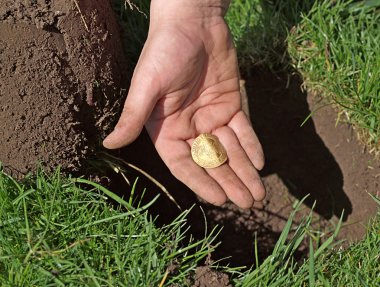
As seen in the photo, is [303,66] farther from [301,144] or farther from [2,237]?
[2,237]

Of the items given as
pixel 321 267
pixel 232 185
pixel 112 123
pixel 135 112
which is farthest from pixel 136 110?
pixel 321 267

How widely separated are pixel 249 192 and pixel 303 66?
40.7 inches

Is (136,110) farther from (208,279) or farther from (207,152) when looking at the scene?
(208,279)

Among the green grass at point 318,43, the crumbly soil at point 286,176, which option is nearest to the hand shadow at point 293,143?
the crumbly soil at point 286,176

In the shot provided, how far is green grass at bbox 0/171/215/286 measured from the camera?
64.9 inches

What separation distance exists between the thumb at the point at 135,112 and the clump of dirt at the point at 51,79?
169 mm

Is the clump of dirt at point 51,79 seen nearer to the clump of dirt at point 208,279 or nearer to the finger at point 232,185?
the finger at point 232,185

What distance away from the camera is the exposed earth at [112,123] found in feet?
6.33

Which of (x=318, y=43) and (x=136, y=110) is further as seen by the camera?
(x=318, y=43)

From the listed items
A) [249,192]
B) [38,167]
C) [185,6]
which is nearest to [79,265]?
[38,167]

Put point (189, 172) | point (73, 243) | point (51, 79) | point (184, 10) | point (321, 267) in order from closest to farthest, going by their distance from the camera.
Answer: point (73, 243) → point (321, 267) → point (51, 79) → point (189, 172) → point (184, 10)

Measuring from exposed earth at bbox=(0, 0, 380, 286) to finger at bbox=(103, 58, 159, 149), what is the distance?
0.17 metres

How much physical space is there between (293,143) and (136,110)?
1.29m

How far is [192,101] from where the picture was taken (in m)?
2.42
